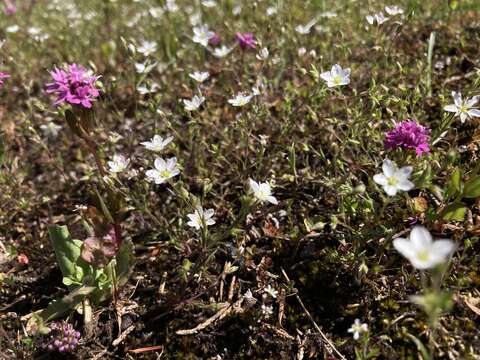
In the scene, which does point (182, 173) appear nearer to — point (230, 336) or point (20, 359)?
point (230, 336)

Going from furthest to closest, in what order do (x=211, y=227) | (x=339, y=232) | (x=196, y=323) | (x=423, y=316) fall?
1. (x=211, y=227)
2. (x=339, y=232)
3. (x=196, y=323)
4. (x=423, y=316)

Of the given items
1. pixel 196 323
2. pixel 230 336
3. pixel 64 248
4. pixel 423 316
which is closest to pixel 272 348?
pixel 230 336

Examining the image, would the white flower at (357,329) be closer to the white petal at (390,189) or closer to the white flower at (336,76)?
the white petal at (390,189)

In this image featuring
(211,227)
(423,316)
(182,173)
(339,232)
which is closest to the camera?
(423,316)

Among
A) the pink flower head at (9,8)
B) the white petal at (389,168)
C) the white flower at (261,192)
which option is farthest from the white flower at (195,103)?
the pink flower head at (9,8)

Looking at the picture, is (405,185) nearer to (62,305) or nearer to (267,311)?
(267,311)

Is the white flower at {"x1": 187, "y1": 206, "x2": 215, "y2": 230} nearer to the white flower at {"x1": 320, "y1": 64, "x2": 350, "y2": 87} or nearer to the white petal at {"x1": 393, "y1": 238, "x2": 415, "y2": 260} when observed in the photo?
the white petal at {"x1": 393, "y1": 238, "x2": 415, "y2": 260}
